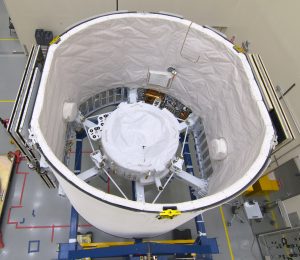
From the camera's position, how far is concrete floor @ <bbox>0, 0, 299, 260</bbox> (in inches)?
105

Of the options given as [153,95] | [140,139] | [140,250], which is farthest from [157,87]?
[140,250]

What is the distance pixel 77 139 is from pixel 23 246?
44.5 inches

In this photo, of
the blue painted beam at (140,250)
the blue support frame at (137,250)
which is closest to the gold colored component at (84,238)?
the blue support frame at (137,250)

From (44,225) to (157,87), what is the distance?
5.84ft

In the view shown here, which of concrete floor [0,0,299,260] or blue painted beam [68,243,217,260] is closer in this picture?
blue painted beam [68,243,217,260]

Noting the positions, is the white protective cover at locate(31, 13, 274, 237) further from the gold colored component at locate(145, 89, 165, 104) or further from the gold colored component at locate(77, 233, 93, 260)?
the gold colored component at locate(77, 233, 93, 260)

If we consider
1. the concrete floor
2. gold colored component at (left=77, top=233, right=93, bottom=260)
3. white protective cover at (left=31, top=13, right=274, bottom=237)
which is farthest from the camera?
the concrete floor

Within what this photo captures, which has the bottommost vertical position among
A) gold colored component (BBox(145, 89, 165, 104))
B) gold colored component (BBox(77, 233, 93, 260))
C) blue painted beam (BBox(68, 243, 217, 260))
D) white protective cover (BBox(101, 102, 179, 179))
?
blue painted beam (BBox(68, 243, 217, 260))

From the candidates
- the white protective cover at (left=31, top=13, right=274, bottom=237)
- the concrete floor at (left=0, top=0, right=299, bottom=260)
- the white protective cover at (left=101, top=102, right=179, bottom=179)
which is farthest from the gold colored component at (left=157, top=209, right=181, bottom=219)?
the concrete floor at (left=0, top=0, right=299, bottom=260)

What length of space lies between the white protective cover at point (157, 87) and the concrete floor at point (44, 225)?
86 cm

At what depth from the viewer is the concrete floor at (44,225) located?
2.67m

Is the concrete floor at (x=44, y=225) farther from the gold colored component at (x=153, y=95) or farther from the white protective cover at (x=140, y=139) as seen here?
the gold colored component at (x=153, y=95)

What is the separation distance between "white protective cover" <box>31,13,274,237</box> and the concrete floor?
86cm

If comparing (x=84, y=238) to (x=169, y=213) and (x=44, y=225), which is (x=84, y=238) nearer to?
(x=44, y=225)
